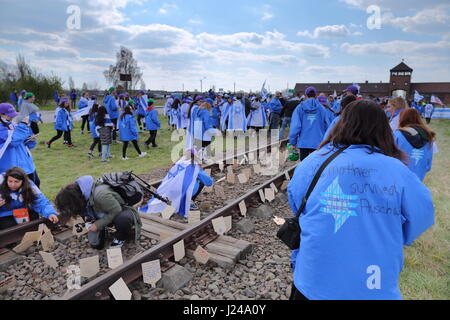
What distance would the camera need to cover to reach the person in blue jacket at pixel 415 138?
3803mm

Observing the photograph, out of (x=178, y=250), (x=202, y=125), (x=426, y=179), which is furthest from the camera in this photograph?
(x=202, y=125)

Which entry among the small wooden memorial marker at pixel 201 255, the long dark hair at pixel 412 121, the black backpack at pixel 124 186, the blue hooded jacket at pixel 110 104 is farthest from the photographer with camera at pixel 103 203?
the blue hooded jacket at pixel 110 104

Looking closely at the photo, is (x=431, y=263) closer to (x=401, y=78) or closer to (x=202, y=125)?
(x=202, y=125)

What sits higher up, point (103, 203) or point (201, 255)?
point (103, 203)

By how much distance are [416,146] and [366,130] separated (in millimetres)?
2609

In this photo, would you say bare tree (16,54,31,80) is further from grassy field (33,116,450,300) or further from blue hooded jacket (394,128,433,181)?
blue hooded jacket (394,128,433,181)

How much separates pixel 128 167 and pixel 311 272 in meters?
7.70

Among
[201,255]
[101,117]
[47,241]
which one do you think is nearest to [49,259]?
[47,241]

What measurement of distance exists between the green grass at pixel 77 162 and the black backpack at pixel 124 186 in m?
2.97

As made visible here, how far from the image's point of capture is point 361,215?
1625 millimetres

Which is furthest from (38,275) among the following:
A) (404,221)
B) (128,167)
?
(128,167)

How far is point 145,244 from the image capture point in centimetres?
423
